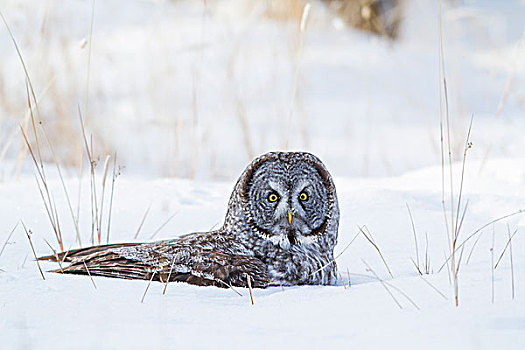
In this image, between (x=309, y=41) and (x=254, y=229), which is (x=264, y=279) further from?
(x=309, y=41)

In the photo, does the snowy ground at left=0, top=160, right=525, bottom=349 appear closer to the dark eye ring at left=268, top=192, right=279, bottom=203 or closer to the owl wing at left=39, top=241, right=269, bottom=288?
the owl wing at left=39, top=241, right=269, bottom=288

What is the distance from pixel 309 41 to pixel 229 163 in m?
3.46

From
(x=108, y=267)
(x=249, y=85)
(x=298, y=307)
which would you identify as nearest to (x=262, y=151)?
(x=249, y=85)

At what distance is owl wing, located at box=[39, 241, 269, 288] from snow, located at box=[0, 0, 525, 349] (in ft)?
0.39

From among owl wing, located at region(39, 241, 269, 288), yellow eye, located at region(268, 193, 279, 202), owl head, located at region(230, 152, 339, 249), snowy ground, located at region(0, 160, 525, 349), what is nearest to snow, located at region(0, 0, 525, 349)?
snowy ground, located at region(0, 160, 525, 349)

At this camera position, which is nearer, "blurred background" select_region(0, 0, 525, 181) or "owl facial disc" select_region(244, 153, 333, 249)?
"owl facial disc" select_region(244, 153, 333, 249)

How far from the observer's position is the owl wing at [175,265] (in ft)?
8.34

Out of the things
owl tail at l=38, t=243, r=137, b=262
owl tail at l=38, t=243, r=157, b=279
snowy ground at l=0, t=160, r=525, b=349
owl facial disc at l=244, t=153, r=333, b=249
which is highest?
owl facial disc at l=244, t=153, r=333, b=249

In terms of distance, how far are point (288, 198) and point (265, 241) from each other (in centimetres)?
20

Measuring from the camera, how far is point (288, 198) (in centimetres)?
278

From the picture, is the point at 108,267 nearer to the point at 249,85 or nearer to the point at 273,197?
the point at 273,197

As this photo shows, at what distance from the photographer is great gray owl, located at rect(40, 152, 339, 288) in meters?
2.62

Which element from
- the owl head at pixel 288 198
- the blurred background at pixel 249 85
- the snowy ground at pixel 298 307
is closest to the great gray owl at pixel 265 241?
the owl head at pixel 288 198

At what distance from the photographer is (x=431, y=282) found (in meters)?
2.33
